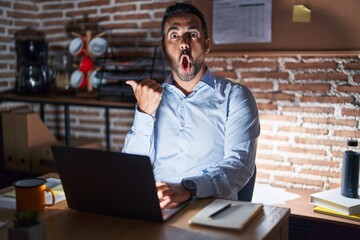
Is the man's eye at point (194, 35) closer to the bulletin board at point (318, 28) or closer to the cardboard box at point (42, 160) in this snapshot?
the bulletin board at point (318, 28)

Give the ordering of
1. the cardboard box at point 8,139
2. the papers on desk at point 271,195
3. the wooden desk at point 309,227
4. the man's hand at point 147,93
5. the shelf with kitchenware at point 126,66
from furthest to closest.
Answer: the cardboard box at point 8,139 → the shelf with kitchenware at point 126,66 → the papers on desk at point 271,195 → the wooden desk at point 309,227 → the man's hand at point 147,93

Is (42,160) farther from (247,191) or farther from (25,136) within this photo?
(247,191)

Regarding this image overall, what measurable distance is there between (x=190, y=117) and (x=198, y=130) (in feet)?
0.23

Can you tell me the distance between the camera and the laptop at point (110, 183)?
115 centimetres

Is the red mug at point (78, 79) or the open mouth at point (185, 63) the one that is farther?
the red mug at point (78, 79)

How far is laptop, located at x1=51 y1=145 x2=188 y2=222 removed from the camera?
1.15 metres

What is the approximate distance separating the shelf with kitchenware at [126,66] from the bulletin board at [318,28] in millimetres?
647

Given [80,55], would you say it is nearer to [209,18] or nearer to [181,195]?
[209,18]

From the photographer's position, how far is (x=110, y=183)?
120 cm

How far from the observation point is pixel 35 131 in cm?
301

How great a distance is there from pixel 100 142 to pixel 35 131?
457 millimetres

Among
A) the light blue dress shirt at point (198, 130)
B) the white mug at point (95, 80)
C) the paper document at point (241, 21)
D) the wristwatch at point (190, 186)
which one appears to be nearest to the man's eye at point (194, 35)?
the light blue dress shirt at point (198, 130)

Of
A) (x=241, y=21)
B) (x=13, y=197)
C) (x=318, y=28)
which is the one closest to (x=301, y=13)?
(x=318, y=28)

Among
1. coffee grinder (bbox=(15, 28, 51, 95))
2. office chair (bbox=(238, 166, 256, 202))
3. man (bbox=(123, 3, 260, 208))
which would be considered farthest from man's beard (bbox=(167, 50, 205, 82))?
coffee grinder (bbox=(15, 28, 51, 95))
